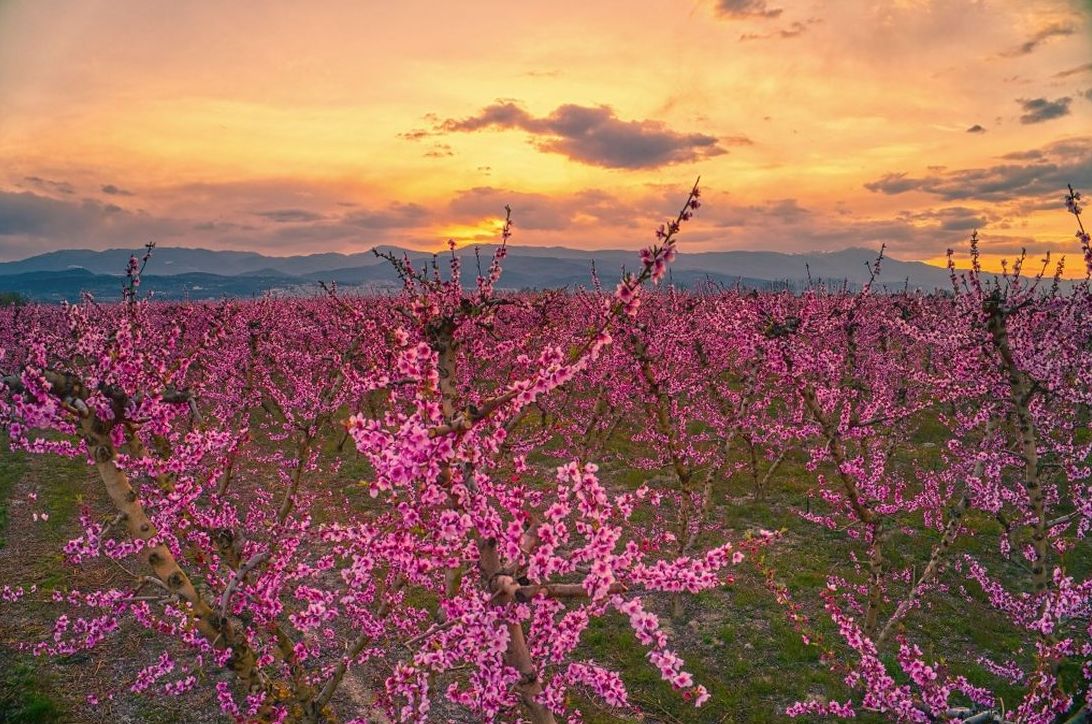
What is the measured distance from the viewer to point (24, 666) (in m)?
11.4

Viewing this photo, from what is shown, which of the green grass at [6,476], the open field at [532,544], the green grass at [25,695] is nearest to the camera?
the open field at [532,544]

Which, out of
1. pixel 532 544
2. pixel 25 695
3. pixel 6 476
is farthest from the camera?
pixel 6 476

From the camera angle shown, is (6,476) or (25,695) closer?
(25,695)

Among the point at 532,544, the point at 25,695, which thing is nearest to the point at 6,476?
the point at 25,695

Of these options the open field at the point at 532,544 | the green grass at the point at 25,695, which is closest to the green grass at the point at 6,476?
the open field at the point at 532,544

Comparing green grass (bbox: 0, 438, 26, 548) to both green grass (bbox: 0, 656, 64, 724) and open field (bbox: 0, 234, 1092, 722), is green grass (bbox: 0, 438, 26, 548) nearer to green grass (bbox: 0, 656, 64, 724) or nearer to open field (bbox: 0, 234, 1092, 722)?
open field (bbox: 0, 234, 1092, 722)

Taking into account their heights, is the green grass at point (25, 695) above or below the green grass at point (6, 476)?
below

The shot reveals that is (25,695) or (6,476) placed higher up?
(6,476)

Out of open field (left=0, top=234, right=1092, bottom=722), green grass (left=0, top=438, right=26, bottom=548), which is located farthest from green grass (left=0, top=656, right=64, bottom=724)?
green grass (left=0, top=438, right=26, bottom=548)

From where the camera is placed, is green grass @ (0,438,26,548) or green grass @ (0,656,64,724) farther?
green grass @ (0,438,26,548)

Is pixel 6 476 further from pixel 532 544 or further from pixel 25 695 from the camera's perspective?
pixel 532 544

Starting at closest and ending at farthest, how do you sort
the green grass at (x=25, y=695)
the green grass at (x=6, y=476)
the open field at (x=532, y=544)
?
the open field at (x=532, y=544) → the green grass at (x=25, y=695) → the green grass at (x=6, y=476)

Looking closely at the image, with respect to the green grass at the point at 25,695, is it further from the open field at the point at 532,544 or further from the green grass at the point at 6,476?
the green grass at the point at 6,476

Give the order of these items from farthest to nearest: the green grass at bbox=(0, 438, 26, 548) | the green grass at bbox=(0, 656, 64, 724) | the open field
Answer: the green grass at bbox=(0, 438, 26, 548) < the green grass at bbox=(0, 656, 64, 724) < the open field
